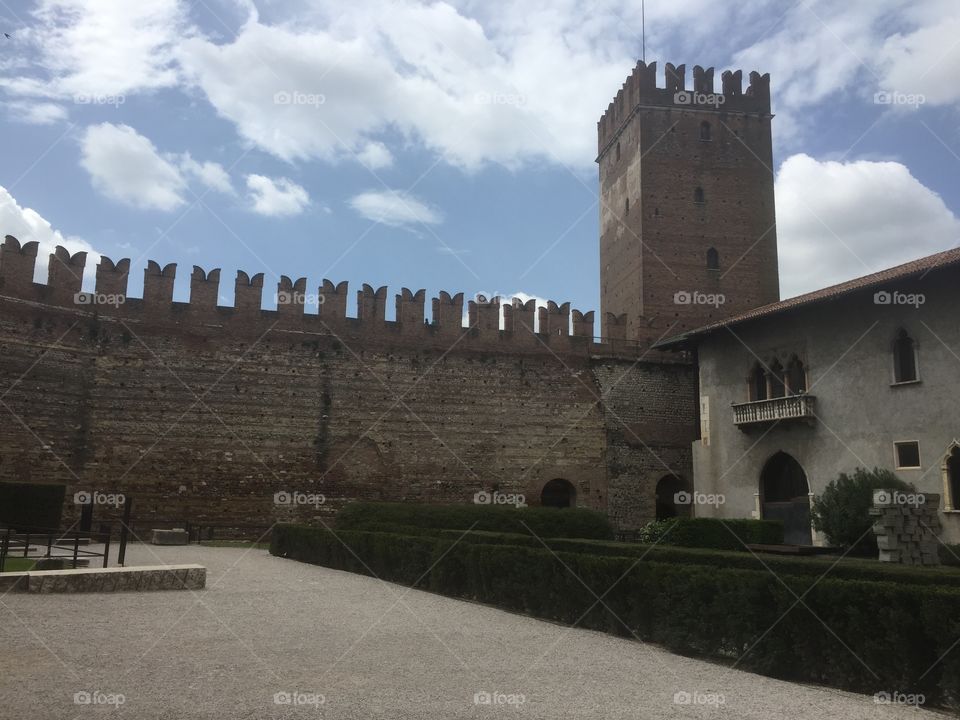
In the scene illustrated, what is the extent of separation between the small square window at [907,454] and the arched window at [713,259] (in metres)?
13.1

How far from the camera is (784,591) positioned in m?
7.28

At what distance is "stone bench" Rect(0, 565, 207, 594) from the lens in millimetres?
9805

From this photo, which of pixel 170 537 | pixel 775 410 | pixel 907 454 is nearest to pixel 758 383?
pixel 775 410

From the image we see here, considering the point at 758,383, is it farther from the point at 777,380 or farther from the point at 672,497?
the point at 672,497

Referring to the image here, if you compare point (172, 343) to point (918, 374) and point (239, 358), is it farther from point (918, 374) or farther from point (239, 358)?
point (918, 374)

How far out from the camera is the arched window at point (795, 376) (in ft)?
66.0

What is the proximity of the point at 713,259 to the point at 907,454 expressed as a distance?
13.5 metres

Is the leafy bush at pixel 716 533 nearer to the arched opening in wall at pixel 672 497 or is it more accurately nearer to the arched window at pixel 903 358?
the arched window at pixel 903 358

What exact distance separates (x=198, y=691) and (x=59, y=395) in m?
16.5

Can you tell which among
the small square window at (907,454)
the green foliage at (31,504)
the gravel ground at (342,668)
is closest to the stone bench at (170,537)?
the green foliage at (31,504)

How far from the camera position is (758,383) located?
21.7 metres

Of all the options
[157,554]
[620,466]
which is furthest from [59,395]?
[620,466]

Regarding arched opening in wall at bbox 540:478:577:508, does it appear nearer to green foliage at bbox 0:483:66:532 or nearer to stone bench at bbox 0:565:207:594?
green foliage at bbox 0:483:66:532

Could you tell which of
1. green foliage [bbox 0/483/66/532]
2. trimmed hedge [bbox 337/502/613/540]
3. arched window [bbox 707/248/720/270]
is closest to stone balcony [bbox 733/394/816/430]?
trimmed hedge [bbox 337/502/613/540]
